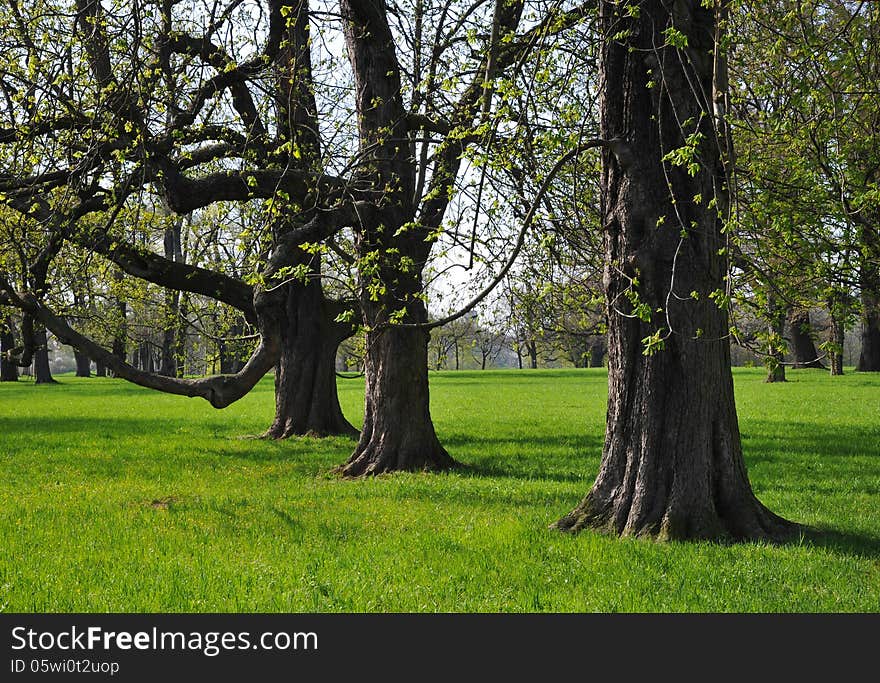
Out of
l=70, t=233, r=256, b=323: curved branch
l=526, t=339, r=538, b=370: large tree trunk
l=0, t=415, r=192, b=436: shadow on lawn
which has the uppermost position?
l=70, t=233, r=256, b=323: curved branch

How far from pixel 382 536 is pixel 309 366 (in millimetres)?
9912

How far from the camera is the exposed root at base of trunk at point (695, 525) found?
7.67m

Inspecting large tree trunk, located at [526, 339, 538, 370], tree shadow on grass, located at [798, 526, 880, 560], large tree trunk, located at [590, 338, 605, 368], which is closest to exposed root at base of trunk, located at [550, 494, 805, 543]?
tree shadow on grass, located at [798, 526, 880, 560]

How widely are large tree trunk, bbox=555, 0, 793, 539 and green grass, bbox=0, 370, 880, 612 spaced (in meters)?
0.52

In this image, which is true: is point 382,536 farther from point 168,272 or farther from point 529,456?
point 168,272

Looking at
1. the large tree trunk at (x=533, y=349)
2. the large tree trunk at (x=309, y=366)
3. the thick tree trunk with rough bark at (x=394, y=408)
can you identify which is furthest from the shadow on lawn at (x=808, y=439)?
the large tree trunk at (x=309, y=366)

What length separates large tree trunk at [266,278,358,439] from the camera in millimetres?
17797

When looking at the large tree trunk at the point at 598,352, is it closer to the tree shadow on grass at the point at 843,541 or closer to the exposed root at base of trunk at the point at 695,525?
the tree shadow on grass at the point at 843,541

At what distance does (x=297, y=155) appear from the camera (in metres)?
9.30

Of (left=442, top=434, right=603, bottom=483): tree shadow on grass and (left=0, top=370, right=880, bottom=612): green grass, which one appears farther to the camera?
(left=442, top=434, right=603, bottom=483): tree shadow on grass

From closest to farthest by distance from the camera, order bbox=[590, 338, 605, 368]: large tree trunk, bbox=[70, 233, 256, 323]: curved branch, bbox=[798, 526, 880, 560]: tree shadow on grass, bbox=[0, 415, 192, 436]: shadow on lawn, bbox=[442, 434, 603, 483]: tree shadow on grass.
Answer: bbox=[798, 526, 880, 560]: tree shadow on grass
bbox=[70, 233, 256, 323]: curved branch
bbox=[442, 434, 603, 483]: tree shadow on grass
bbox=[0, 415, 192, 436]: shadow on lawn
bbox=[590, 338, 605, 368]: large tree trunk

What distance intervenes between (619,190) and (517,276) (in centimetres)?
485

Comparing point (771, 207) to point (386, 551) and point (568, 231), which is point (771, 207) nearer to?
point (568, 231)

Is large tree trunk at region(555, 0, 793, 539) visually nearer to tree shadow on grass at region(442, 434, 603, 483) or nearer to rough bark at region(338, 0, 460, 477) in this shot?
tree shadow on grass at region(442, 434, 603, 483)
